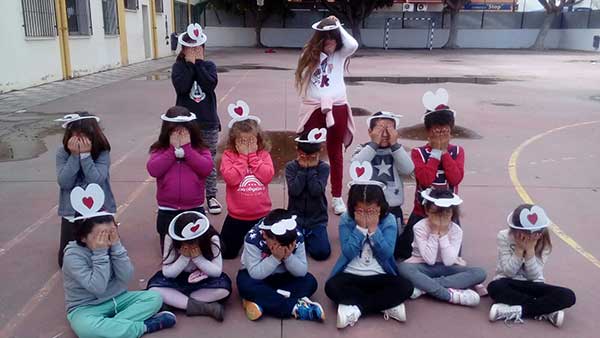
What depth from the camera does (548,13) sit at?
37.0 meters

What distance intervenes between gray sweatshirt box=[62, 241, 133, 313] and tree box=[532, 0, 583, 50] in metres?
39.7

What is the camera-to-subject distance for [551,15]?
121 feet

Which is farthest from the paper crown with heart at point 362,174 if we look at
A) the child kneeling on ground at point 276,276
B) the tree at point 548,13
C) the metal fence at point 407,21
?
the tree at point 548,13

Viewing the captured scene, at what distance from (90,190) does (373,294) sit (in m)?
1.78

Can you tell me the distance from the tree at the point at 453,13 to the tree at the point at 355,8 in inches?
156

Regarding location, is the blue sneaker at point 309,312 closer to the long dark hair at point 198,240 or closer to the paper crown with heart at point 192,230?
the long dark hair at point 198,240

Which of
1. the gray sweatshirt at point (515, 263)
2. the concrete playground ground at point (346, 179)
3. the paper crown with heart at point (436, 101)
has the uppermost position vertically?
the paper crown with heart at point (436, 101)

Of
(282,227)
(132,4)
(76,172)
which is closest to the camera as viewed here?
(282,227)

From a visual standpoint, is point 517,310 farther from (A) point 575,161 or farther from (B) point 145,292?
(A) point 575,161

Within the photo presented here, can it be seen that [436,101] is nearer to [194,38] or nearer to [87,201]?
[194,38]

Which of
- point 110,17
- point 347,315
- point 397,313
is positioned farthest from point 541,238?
point 110,17

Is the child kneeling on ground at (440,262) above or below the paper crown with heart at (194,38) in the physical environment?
below

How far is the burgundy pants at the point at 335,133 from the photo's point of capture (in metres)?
4.80

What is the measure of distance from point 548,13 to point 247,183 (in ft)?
128
